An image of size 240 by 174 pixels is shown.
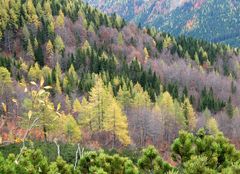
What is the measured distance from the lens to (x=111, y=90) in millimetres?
85375

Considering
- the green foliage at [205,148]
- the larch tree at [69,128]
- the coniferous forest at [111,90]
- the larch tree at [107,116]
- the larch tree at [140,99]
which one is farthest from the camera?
the larch tree at [140,99]

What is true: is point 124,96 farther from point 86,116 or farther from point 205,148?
point 205,148

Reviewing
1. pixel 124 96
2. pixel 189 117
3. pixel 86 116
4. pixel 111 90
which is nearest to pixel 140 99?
pixel 124 96

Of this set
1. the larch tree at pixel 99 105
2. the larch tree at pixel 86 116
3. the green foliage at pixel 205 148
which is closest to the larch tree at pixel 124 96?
the larch tree at pixel 99 105

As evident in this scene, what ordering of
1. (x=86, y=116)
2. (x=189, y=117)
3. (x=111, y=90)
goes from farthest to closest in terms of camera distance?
(x=111, y=90)
(x=189, y=117)
(x=86, y=116)

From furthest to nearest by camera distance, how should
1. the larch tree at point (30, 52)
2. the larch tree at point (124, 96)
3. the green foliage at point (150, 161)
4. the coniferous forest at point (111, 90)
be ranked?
the larch tree at point (30, 52) < the larch tree at point (124, 96) < the coniferous forest at point (111, 90) < the green foliage at point (150, 161)

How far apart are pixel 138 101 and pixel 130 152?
63.5ft

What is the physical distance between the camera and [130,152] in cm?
6500

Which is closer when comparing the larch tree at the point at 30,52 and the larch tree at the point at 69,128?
the larch tree at the point at 69,128

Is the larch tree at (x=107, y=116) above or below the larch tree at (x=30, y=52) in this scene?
below

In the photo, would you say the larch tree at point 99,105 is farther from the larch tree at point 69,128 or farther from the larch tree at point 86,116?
the larch tree at point 69,128

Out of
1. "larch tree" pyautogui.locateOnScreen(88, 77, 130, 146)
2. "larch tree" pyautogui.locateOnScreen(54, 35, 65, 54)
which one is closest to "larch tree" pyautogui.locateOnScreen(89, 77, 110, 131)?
"larch tree" pyautogui.locateOnScreen(88, 77, 130, 146)

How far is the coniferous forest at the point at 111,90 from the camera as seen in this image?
12.9 meters

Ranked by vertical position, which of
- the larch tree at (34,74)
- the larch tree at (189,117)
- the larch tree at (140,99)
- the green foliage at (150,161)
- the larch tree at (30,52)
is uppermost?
the green foliage at (150,161)
